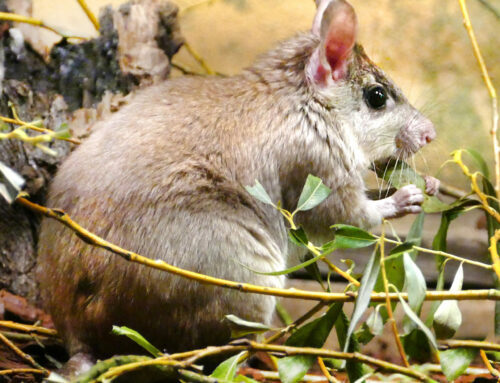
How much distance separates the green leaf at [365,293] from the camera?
2219 mm

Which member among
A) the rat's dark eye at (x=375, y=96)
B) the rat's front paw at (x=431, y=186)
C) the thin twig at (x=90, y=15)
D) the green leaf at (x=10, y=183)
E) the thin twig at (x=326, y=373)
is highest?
the thin twig at (x=90, y=15)

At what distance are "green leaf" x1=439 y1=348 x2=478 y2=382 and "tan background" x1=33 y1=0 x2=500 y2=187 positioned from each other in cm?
189

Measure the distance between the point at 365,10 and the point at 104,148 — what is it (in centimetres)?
200

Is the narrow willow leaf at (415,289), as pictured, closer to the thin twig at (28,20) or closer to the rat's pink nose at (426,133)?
the rat's pink nose at (426,133)

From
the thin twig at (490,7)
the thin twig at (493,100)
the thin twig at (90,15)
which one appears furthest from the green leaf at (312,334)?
the thin twig at (490,7)

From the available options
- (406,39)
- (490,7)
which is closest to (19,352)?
(406,39)

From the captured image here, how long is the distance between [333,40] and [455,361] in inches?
65.2

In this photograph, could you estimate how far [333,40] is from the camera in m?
3.26

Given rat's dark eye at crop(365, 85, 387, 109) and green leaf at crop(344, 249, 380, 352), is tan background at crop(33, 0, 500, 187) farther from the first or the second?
green leaf at crop(344, 249, 380, 352)

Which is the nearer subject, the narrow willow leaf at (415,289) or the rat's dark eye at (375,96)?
the narrow willow leaf at (415,289)

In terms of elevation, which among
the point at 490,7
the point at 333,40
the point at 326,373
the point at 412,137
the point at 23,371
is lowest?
the point at 23,371

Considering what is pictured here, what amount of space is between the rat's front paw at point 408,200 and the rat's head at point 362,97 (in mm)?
246

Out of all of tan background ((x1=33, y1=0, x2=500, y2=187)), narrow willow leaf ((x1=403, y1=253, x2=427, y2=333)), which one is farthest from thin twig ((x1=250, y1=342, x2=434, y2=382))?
tan background ((x1=33, y1=0, x2=500, y2=187))

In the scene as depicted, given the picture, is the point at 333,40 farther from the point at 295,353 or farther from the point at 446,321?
the point at 295,353
